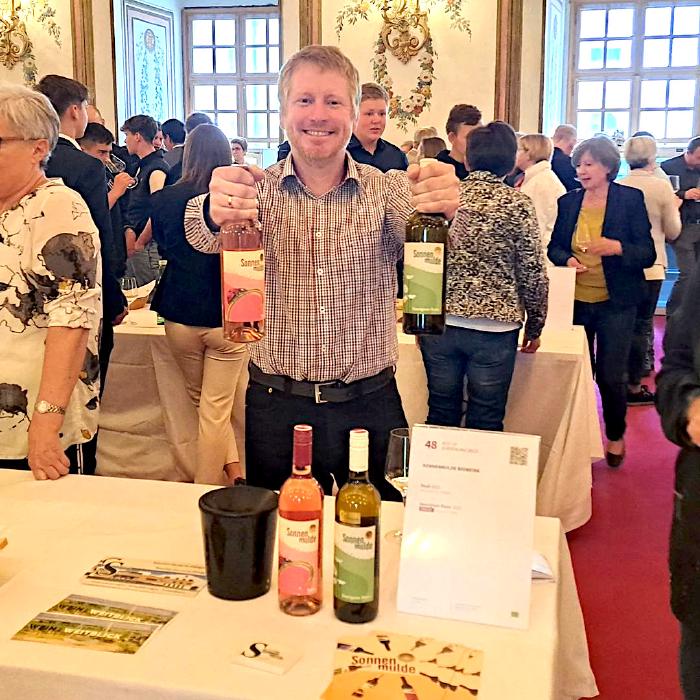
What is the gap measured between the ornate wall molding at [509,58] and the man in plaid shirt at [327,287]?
17.7 ft

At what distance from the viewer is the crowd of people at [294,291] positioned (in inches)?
66.6

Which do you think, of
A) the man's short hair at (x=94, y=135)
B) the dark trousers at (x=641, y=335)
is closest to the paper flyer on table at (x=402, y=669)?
the man's short hair at (x=94, y=135)

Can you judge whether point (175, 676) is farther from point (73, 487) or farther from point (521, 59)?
point (521, 59)

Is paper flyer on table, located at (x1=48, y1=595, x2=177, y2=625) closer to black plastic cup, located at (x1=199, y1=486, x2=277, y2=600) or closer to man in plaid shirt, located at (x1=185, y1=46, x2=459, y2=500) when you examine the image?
black plastic cup, located at (x1=199, y1=486, x2=277, y2=600)

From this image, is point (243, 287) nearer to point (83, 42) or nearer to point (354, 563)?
point (354, 563)

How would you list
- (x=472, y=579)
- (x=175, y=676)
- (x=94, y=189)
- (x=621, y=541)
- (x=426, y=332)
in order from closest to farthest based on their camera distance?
(x=175, y=676) < (x=472, y=579) < (x=426, y=332) < (x=94, y=189) < (x=621, y=541)

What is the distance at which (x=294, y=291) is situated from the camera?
6.06 ft

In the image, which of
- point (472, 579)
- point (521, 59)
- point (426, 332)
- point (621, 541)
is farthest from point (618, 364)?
point (521, 59)

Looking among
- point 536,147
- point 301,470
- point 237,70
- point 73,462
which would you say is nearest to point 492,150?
point 73,462

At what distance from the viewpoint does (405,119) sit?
7195 millimetres

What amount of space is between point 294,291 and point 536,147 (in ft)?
12.2

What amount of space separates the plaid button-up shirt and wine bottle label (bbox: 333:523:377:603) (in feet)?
2.38

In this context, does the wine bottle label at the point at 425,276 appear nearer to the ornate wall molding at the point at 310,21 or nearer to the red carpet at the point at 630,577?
the red carpet at the point at 630,577

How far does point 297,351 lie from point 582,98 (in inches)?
297
